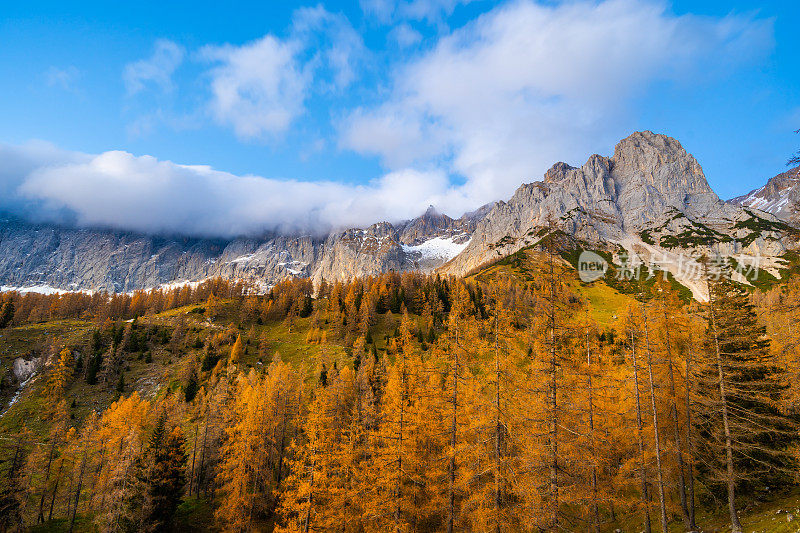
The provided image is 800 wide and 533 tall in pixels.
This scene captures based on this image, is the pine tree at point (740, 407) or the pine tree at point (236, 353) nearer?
the pine tree at point (740, 407)

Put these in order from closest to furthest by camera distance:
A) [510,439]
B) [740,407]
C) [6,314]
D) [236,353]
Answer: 1. [510,439]
2. [740,407]
3. [236,353]
4. [6,314]

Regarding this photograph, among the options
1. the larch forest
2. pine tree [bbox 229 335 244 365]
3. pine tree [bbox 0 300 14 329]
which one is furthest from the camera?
pine tree [bbox 0 300 14 329]

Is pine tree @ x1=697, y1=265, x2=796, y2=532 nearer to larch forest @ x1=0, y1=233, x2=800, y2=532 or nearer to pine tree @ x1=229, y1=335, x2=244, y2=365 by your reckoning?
larch forest @ x1=0, y1=233, x2=800, y2=532

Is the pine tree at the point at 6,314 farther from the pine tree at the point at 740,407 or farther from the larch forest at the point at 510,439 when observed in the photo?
the pine tree at the point at 740,407

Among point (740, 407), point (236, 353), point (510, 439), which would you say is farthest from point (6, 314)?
point (740, 407)

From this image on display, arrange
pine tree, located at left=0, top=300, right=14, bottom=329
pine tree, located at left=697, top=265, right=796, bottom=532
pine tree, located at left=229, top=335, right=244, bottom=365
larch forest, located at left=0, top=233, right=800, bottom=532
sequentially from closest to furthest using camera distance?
1. larch forest, located at left=0, top=233, right=800, bottom=532
2. pine tree, located at left=697, top=265, right=796, bottom=532
3. pine tree, located at left=229, top=335, right=244, bottom=365
4. pine tree, located at left=0, top=300, right=14, bottom=329

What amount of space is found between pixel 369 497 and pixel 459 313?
52.1ft

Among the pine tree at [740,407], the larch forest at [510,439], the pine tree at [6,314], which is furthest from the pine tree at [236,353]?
the pine tree at [740,407]

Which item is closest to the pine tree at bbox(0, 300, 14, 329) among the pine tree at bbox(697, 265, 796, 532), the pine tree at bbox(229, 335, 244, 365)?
the pine tree at bbox(229, 335, 244, 365)

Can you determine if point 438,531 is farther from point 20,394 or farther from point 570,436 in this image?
point 20,394

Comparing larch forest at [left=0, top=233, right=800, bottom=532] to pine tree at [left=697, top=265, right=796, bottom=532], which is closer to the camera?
larch forest at [left=0, top=233, right=800, bottom=532]

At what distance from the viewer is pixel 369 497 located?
26.3 m

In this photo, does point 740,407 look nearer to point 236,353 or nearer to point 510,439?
point 510,439

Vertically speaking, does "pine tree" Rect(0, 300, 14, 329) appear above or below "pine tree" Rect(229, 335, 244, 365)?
above
